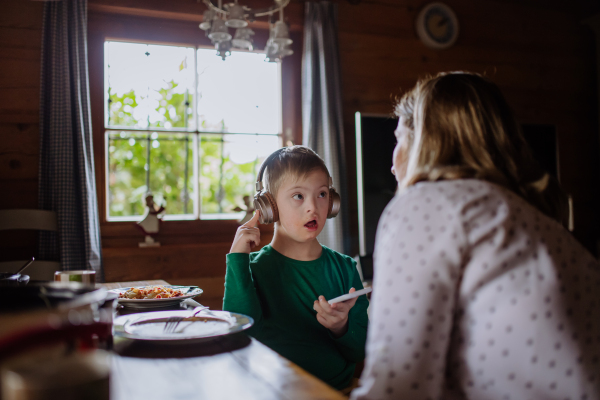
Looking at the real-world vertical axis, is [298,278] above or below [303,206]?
below

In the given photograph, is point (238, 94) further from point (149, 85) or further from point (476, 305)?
Result: point (476, 305)

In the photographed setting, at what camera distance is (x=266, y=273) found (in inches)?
49.9

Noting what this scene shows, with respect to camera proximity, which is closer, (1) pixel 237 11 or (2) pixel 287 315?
(2) pixel 287 315

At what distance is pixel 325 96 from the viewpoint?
3.01 meters

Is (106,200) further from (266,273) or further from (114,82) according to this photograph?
(266,273)

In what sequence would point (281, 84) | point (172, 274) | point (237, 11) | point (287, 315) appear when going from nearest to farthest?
1. point (287, 315)
2. point (237, 11)
3. point (172, 274)
4. point (281, 84)

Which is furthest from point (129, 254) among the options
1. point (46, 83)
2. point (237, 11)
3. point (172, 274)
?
point (237, 11)

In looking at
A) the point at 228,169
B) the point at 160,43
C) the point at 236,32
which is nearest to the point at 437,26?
the point at 236,32

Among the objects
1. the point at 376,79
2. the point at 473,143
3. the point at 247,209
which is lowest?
the point at 247,209

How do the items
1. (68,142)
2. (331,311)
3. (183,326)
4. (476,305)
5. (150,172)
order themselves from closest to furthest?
(476,305)
(183,326)
(331,311)
(68,142)
(150,172)

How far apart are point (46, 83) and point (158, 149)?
69 centimetres

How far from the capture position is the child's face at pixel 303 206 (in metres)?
1.28

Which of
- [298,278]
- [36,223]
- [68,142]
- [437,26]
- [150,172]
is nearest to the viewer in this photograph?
[298,278]

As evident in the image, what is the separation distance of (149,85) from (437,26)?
2089mm
